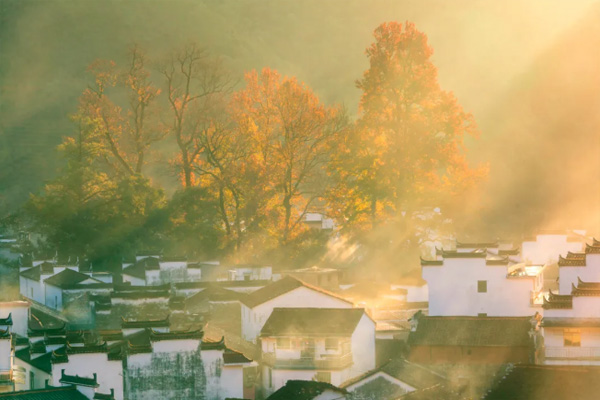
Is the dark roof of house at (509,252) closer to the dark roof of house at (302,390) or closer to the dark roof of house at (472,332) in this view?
the dark roof of house at (472,332)

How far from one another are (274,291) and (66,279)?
10249 mm

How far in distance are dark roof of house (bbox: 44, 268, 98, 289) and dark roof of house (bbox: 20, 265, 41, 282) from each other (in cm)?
86

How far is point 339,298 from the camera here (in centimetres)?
5344

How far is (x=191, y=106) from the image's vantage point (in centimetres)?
7394

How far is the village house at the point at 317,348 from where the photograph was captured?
158 feet

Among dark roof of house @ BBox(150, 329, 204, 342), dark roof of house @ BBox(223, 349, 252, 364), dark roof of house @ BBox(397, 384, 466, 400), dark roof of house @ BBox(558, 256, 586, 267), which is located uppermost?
dark roof of house @ BBox(558, 256, 586, 267)

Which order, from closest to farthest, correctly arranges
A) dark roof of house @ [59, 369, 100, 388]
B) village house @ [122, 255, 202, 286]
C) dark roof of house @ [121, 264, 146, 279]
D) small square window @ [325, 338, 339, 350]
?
1. dark roof of house @ [59, 369, 100, 388]
2. small square window @ [325, 338, 339, 350]
3. village house @ [122, 255, 202, 286]
4. dark roof of house @ [121, 264, 146, 279]

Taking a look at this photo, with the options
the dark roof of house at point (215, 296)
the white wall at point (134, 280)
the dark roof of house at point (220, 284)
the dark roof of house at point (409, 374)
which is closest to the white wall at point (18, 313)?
the dark roof of house at point (215, 296)

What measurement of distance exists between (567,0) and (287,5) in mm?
40471

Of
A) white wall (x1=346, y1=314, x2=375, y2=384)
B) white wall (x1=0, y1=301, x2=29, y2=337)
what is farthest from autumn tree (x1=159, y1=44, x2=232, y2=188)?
white wall (x1=346, y1=314, x2=375, y2=384)

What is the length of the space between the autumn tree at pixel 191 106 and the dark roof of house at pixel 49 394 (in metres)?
29.8

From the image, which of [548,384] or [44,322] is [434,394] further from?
[44,322]

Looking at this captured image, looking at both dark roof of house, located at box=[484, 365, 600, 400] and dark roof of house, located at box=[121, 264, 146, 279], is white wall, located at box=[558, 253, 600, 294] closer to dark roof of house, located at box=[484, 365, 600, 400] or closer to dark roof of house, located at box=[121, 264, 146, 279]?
dark roof of house, located at box=[484, 365, 600, 400]

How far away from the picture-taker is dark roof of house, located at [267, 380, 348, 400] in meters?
42.5
